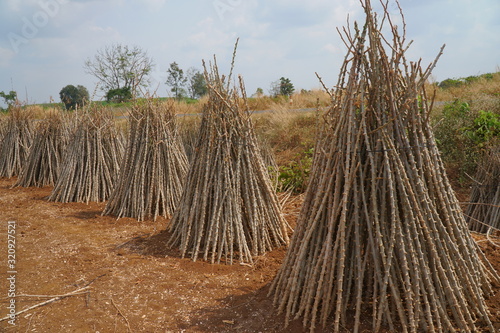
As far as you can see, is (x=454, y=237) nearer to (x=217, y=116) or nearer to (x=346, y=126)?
(x=346, y=126)

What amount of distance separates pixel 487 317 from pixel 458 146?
668cm

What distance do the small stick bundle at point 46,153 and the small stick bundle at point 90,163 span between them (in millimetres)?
1531

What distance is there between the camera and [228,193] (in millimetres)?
3822

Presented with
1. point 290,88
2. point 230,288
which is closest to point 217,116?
point 230,288

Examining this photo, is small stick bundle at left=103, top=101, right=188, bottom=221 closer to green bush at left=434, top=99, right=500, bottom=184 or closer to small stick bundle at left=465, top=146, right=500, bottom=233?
small stick bundle at left=465, top=146, right=500, bottom=233

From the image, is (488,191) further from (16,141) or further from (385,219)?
(16,141)

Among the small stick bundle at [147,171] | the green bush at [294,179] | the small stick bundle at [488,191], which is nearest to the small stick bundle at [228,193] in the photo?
the small stick bundle at [147,171]

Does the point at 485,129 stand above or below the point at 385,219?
above

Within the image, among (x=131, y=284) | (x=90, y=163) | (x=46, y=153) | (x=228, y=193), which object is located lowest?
(x=131, y=284)

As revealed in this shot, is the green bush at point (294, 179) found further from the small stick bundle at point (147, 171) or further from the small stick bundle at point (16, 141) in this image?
the small stick bundle at point (16, 141)

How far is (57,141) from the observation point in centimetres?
813

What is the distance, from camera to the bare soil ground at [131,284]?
8.85 feet

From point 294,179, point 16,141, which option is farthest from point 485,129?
point 16,141

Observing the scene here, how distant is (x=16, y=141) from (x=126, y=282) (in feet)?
26.0
